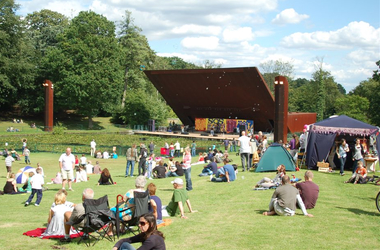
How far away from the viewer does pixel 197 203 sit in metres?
11.3

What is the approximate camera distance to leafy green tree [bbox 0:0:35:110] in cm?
4942

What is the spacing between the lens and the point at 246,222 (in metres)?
8.95

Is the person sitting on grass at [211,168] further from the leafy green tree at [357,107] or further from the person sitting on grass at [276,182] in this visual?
the leafy green tree at [357,107]

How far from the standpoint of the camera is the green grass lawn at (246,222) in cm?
754

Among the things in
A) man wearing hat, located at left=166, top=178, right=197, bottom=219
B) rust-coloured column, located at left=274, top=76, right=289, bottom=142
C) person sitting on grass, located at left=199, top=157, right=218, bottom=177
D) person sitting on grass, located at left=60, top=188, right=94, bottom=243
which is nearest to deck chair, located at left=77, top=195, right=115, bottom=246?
person sitting on grass, located at left=60, top=188, right=94, bottom=243

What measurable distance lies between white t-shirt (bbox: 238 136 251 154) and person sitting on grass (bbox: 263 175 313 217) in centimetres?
621

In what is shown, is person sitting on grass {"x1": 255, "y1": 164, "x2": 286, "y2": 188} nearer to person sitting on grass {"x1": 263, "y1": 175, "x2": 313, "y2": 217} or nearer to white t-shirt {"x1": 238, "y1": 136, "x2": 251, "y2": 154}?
white t-shirt {"x1": 238, "y1": 136, "x2": 251, "y2": 154}

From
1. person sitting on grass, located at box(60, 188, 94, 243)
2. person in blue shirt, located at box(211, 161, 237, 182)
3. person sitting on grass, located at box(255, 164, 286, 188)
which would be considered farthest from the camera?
person in blue shirt, located at box(211, 161, 237, 182)

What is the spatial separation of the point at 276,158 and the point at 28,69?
4376cm

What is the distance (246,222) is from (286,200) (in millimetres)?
1052

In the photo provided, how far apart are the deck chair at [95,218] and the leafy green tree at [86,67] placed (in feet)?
145

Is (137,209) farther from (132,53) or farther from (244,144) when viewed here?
(132,53)

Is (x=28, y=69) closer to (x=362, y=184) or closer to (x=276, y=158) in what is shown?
(x=276, y=158)

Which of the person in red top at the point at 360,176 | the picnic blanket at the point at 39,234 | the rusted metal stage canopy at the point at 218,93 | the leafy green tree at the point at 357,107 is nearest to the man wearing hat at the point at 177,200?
the picnic blanket at the point at 39,234
